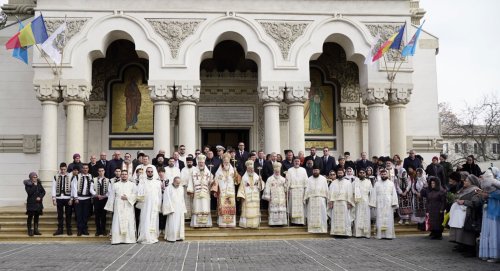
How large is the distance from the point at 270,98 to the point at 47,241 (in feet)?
25.1

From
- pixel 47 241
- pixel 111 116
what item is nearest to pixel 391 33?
pixel 111 116

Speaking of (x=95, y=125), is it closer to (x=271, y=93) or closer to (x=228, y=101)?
(x=228, y=101)

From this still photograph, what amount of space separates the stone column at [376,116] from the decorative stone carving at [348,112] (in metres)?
2.50

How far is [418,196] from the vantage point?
13578 millimetres

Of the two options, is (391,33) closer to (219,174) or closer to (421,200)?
(421,200)

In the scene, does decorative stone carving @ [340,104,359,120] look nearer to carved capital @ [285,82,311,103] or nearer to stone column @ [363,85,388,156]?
stone column @ [363,85,388,156]

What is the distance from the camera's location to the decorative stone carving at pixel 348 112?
64.0ft

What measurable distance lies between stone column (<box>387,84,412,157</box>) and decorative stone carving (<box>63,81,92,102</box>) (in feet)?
31.6

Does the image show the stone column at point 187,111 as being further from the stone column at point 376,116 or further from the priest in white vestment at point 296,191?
the stone column at point 376,116

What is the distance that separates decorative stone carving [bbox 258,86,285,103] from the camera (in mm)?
16406

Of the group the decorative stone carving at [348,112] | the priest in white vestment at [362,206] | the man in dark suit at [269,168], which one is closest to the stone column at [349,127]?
the decorative stone carving at [348,112]

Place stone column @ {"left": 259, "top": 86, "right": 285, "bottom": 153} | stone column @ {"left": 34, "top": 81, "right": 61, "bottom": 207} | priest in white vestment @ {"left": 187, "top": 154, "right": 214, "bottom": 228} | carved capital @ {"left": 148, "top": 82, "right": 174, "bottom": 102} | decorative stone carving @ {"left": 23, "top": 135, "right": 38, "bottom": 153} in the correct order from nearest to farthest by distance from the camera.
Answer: priest in white vestment @ {"left": 187, "top": 154, "right": 214, "bottom": 228}, stone column @ {"left": 34, "top": 81, "right": 61, "bottom": 207}, carved capital @ {"left": 148, "top": 82, "right": 174, "bottom": 102}, stone column @ {"left": 259, "top": 86, "right": 285, "bottom": 153}, decorative stone carving @ {"left": 23, "top": 135, "right": 38, "bottom": 153}

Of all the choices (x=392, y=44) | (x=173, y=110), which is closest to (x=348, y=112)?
(x=392, y=44)

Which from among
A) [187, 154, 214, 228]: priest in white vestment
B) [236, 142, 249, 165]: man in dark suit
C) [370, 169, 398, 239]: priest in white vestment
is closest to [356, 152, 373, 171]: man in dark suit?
[370, 169, 398, 239]: priest in white vestment
